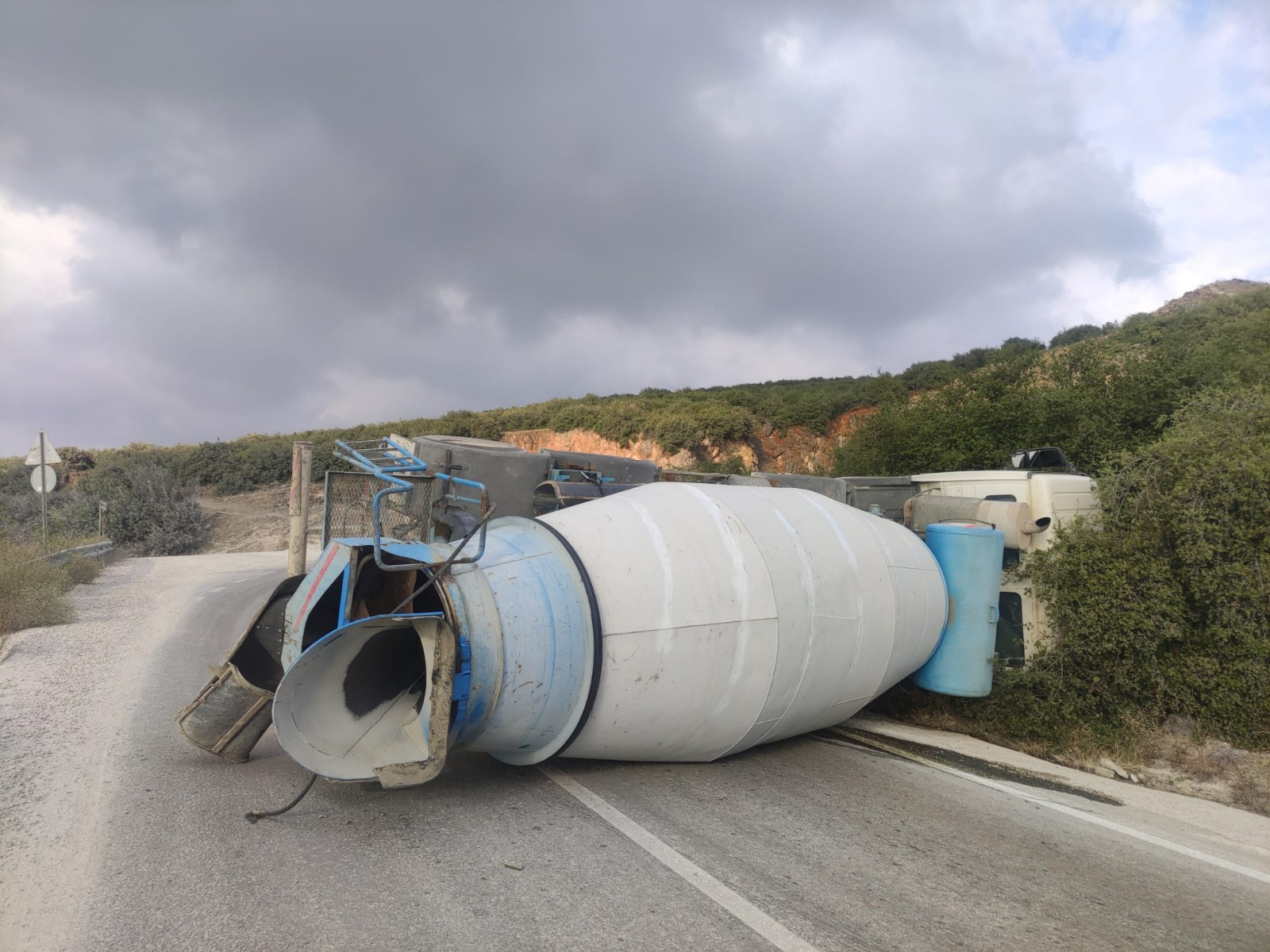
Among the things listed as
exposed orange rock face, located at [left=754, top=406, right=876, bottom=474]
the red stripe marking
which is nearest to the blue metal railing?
the red stripe marking

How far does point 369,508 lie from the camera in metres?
7.99

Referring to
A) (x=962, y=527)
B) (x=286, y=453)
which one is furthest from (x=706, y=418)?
(x=962, y=527)

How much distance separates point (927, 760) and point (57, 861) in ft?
18.0

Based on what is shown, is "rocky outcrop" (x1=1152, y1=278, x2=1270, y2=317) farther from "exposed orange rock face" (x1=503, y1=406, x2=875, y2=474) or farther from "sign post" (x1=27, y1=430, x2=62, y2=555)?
"sign post" (x1=27, y1=430, x2=62, y2=555)

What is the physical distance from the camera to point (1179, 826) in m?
4.82

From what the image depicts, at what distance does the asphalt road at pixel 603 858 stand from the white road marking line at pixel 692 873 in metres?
0.01

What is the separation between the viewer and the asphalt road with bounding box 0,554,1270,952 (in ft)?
10.5

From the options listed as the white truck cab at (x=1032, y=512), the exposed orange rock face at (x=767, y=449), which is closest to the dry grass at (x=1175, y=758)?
the white truck cab at (x=1032, y=512)

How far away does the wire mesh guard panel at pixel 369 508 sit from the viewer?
793 cm

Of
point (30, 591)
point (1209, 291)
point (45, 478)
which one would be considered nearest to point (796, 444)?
point (45, 478)

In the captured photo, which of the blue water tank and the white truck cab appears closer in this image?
the blue water tank

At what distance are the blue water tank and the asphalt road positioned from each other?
111 cm

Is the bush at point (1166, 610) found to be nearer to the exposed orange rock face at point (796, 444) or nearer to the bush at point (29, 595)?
the bush at point (29, 595)

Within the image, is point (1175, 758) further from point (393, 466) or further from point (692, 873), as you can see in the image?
point (393, 466)
